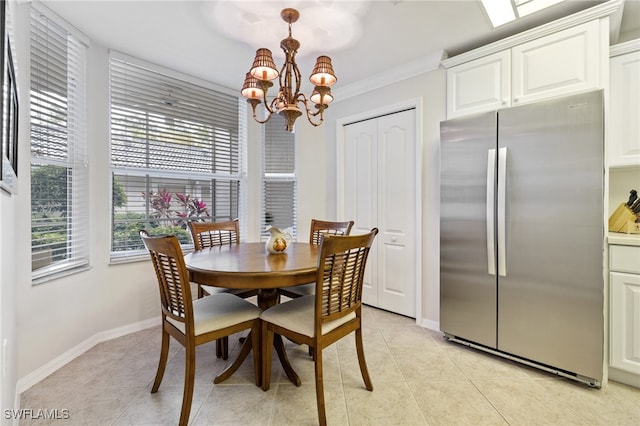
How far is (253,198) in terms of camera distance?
353 cm

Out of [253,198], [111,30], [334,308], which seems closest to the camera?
[334,308]

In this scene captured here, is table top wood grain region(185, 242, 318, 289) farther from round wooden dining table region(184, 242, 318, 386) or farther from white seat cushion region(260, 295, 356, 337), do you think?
white seat cushion region(260, 295, 356, 337)

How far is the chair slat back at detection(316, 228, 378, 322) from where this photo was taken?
145 cm

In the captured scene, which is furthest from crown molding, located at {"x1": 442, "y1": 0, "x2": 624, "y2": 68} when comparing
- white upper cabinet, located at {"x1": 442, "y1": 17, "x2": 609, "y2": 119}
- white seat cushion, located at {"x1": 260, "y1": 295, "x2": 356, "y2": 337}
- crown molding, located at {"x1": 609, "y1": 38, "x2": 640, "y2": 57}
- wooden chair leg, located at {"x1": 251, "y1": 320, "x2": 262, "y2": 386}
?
wooden chair leg, located at {"x1": 251, "y1": 320, "x2": 262, "y2": 386}

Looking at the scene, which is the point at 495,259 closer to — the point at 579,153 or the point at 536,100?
the point at 579,153

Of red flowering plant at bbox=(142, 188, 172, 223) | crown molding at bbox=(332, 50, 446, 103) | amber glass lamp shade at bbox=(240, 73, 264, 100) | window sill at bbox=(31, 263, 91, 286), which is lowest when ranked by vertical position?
window sill at bbox=(31, 263, 91, 286)

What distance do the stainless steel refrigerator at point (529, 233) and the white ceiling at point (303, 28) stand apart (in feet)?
2.34

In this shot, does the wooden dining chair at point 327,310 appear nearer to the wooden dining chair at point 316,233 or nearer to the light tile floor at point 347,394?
the light tile floor at point 347,394

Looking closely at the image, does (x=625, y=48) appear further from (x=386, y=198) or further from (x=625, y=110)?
(x=386, y=198)

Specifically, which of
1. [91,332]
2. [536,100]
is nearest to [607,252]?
[536,100]

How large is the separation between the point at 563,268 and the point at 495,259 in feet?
1.24

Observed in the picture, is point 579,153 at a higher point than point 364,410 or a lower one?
higher

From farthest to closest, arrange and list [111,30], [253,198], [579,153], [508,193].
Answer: [253,198], [111,30], [508,193], [579,153]

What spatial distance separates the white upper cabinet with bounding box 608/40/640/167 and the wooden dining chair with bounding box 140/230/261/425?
2688 millimetres
